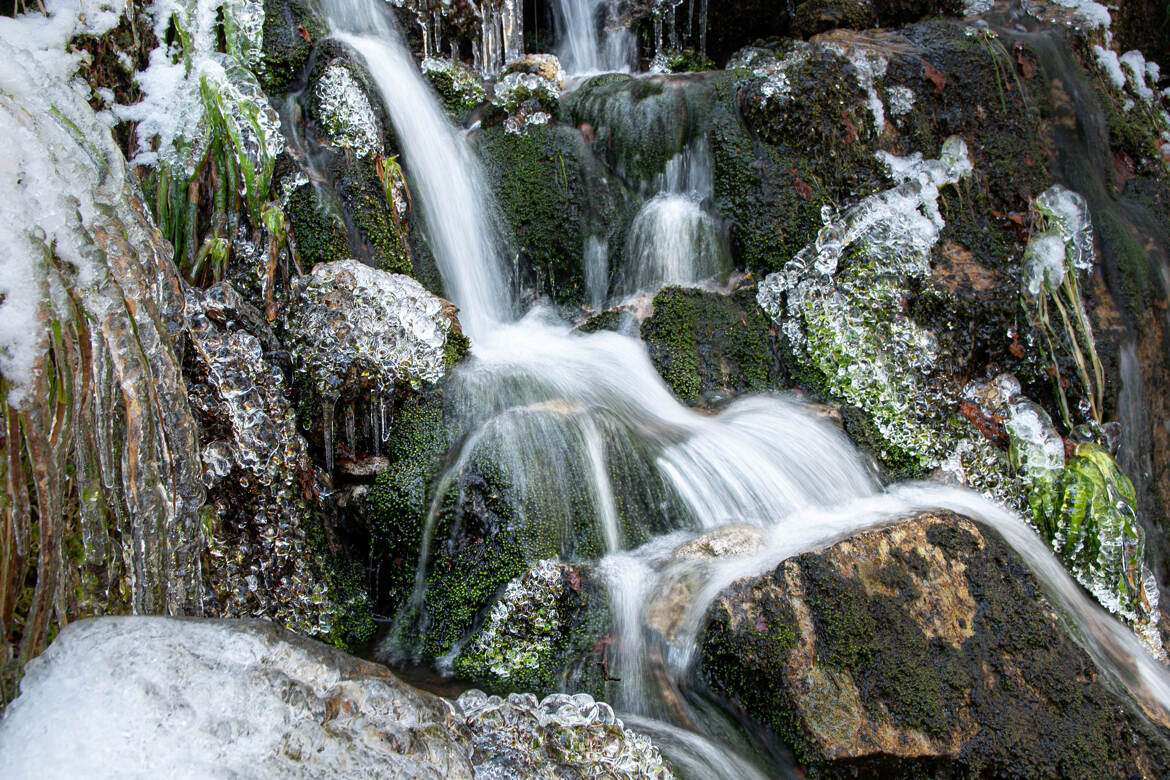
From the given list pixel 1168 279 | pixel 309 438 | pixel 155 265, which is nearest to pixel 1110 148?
pixel 1168 279

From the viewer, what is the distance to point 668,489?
380cm

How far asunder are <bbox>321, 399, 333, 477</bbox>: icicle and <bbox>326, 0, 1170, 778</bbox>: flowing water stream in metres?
0.62

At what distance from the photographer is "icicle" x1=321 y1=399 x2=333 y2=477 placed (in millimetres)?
3824

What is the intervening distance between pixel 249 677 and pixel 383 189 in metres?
3.50

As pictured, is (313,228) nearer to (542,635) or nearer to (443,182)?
(443,182)

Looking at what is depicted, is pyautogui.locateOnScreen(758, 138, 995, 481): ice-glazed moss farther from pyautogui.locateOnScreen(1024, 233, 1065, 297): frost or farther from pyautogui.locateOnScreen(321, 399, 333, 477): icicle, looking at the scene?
pyautogui.locateOnScreen(321, 399, 333, 477): icicle

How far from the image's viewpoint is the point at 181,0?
13.7 ft

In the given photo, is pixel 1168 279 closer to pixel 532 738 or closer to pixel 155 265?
pixel 532 738

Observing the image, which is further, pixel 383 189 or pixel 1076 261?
pixel 1076 261

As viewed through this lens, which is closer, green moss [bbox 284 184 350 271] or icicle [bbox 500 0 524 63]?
green moss [bbox 284 184 350 271]

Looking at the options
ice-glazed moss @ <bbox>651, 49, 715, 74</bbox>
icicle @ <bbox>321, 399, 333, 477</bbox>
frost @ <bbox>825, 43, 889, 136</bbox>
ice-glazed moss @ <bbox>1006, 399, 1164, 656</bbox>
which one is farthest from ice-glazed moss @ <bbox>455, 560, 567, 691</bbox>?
ice-glazed moss @ <bbox>651, 49, 715, 74</bbox>

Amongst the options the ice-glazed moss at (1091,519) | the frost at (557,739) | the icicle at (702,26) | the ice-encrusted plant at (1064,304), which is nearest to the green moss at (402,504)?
the frost at (557,739)

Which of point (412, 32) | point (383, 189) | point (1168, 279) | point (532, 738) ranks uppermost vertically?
point (412, 32)

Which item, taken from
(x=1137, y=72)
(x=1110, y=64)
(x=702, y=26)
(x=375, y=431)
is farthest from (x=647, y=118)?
(x=1137, y=72)
